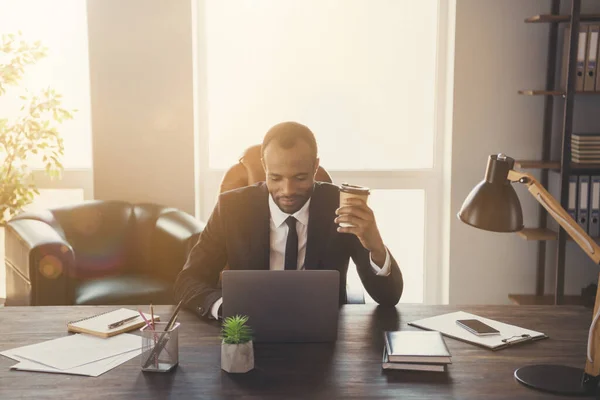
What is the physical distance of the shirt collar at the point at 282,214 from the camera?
249 centimetres

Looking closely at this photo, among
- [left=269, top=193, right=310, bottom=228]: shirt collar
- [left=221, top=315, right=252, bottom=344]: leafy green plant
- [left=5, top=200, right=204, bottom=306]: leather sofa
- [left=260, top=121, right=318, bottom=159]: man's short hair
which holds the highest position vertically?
[left=260, top=121, right=318, bottom=159]: man's short hair

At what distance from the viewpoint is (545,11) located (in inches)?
159

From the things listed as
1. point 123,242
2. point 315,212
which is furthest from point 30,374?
point 123,242

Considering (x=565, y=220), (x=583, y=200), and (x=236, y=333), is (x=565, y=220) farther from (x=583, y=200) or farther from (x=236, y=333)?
(x=583, y=200)

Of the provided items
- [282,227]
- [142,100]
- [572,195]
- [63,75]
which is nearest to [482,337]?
[282,227]

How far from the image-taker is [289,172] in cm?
241

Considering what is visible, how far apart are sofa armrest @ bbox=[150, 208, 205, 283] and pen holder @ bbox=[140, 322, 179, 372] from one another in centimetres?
179

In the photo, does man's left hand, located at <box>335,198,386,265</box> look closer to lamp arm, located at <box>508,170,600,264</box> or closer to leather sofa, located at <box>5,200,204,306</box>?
lamp arm, located at <box>508,170,600,264</box>

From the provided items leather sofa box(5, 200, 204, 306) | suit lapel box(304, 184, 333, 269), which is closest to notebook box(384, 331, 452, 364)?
suit lapel box(304, 184, 333, 269)

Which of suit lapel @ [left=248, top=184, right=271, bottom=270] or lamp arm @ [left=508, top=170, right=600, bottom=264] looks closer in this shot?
lamp arm @ [left=508, top=170, right=600, bottom=264]

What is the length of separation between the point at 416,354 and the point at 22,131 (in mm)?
2968

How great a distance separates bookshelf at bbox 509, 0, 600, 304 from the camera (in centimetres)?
371

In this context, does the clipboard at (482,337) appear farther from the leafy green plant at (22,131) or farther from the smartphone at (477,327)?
the leafy green plant at (22,131)

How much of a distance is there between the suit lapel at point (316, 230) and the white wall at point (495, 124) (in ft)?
6.09
